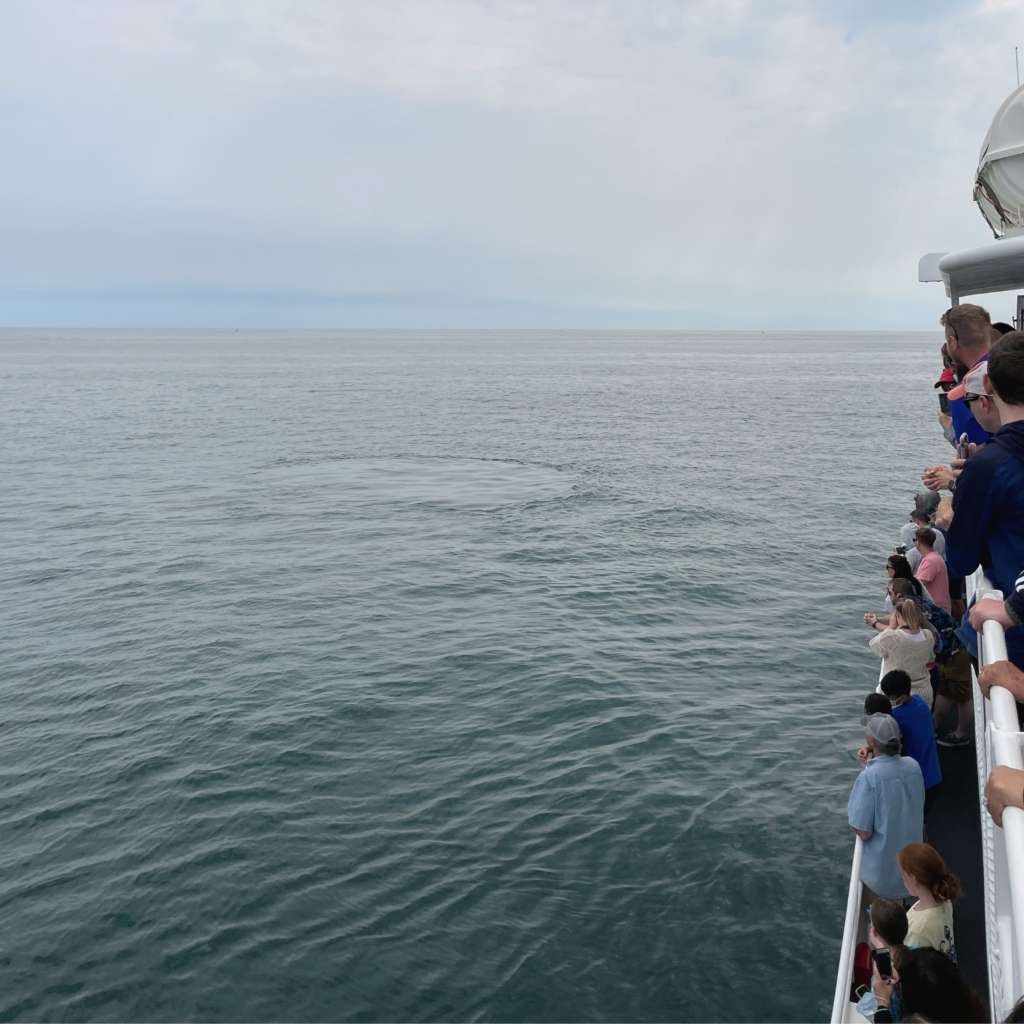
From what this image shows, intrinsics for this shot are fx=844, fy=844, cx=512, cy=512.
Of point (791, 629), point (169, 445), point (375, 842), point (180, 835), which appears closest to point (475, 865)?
point (375, 842)

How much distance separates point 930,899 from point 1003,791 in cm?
279

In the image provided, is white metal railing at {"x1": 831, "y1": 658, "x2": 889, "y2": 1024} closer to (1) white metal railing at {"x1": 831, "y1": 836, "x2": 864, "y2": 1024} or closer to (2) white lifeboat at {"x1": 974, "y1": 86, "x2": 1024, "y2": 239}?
(1) white metal railing at {"x1": 831, "y1": 836, "x2": 864, "y2": 1024}

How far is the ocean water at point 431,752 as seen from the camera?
8.12 m

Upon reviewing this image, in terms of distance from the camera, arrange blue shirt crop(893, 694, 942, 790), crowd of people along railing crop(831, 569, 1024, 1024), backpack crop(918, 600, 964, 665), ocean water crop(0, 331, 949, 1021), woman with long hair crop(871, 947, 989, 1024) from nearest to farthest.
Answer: crowd of people along railing crop(831, 569, 1024, 1024)
woman with long hair crop(871, 947, 989, 1024)
blue shirt crop(893, 694, 942, 790)
ocean water crop(0, 331, 949, 1021)
backpack crop(918, 600, 964, 665)

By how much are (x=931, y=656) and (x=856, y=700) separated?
7029 mm

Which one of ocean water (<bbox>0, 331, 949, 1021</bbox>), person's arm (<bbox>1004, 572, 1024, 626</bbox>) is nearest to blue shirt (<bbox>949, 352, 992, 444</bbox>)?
person's arm (<bbox>1004, 572, 1024, 626</bbox>)

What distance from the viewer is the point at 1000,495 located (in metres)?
4.12

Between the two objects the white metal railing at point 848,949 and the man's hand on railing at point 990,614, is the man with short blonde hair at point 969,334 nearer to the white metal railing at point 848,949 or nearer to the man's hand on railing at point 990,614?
the man's hand on railing at point 990,614

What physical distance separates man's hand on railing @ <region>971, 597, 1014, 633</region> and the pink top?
217 inches

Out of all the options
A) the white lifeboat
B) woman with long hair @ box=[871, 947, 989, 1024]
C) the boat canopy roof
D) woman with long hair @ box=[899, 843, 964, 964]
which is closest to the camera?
woman with long hair @ box=[871, 947, 989, 1024]

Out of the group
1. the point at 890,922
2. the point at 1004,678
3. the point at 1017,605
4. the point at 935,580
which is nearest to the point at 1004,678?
the point at 1004,678

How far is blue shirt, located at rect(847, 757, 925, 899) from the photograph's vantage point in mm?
6195

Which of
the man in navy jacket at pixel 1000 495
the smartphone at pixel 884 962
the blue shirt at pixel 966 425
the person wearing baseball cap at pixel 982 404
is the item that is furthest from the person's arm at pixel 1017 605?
the blue shirt at pixel 966 425

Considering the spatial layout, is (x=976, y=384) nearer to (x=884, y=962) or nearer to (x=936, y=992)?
(x=936, y=992)
